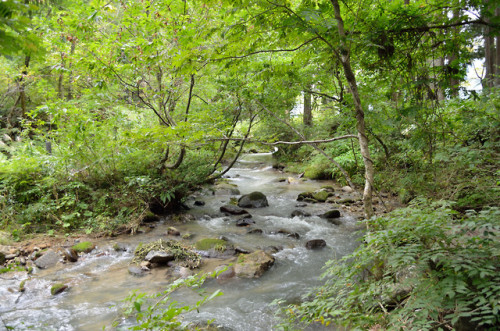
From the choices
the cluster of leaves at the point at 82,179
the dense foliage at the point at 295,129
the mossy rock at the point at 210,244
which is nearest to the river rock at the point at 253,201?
the dense foliage at the point at 295,129

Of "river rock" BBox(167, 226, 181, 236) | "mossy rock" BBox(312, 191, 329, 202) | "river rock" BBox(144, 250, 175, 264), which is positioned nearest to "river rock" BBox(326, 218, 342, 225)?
"mossy rock" BBox(312, 191, 329, 202)

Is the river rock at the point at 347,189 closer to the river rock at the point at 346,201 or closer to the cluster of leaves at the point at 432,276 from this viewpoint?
the river rock at the point at 346,201

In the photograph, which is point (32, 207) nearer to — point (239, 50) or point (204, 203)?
point (204, 203)

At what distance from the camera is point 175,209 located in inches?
376

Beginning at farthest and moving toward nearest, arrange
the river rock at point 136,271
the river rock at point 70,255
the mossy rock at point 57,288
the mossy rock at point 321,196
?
the mossy rock at point 321,196 < the river rock at point 70,255 < the river rock at point 136,271 < the mossy rock at point 57,288

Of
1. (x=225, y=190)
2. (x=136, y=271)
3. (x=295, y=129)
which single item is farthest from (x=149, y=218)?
(x=295, y=129)

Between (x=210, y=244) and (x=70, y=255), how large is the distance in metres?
2.96

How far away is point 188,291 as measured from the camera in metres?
5.00

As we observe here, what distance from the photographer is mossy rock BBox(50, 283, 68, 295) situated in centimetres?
483

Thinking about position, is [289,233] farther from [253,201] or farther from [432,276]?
[432,276]

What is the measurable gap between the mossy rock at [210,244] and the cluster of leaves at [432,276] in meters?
3.91

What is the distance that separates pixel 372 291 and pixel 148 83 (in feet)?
23.0

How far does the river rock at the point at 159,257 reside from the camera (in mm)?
5887

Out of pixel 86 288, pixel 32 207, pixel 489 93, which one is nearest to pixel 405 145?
pixel 489 93
